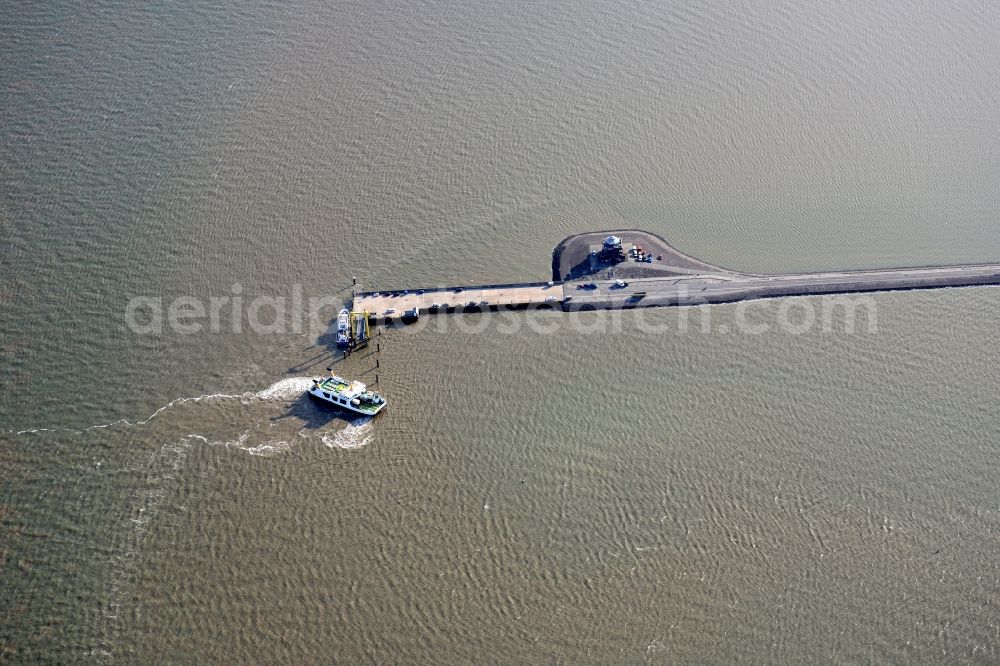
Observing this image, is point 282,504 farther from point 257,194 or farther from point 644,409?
point 257,194

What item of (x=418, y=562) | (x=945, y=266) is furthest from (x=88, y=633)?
(x=945, y=266)

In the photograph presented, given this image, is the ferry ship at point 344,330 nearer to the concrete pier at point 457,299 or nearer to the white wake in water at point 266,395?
the concrete pier at point 457,299

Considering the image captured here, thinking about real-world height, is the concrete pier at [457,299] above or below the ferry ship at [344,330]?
above

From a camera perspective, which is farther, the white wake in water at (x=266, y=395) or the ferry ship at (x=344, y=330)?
the ferry ship at (x=344, y=330)

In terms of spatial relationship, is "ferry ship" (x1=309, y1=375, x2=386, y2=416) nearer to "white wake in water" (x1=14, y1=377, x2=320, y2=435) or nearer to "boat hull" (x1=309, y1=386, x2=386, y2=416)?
"boat hull" (x1=309, y1=386, x2=386, y2=416)

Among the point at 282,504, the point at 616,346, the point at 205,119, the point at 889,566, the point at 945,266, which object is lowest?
the point at 889,566

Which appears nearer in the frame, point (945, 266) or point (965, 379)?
point (965, 379)

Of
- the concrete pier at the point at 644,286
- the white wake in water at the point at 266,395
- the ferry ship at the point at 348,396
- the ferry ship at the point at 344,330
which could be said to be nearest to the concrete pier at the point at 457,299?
the concrete pier at the point at 644,286

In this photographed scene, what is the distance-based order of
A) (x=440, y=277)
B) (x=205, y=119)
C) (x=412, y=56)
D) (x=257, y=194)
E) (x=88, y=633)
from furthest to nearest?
1. (x=412, y=56)
2. (x=205, y=119)
3. (x=257, y=194)
4. (x=440, y=277)
5. (x=88, y=633)
